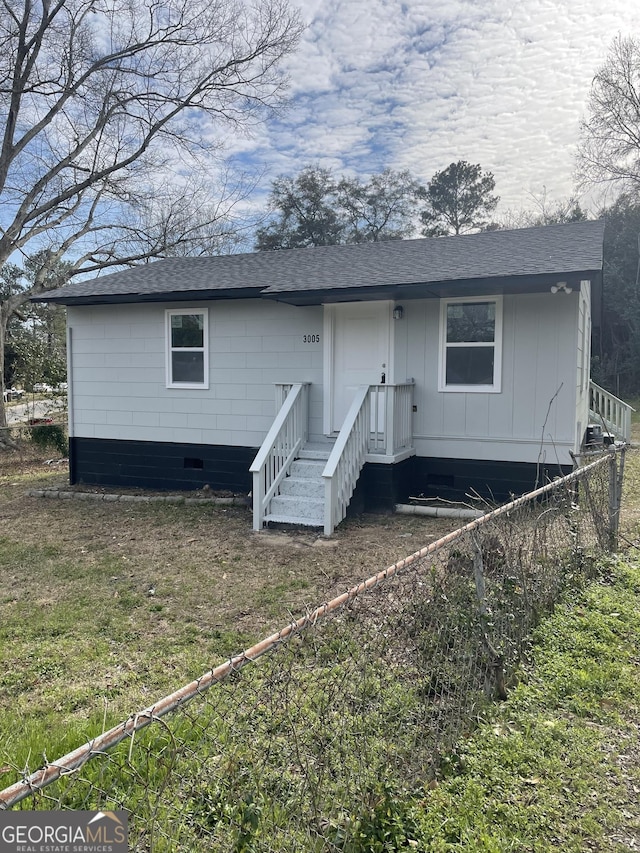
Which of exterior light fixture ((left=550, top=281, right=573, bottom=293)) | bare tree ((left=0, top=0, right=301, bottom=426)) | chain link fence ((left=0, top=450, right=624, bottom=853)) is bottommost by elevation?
chain link fence ((left=0, top=450, right=624, bottom=853))

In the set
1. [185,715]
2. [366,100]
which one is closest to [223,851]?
[185,715]

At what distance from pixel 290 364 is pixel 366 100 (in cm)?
1318

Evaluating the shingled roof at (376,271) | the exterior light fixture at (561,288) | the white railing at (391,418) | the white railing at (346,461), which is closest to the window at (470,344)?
the shingled roof at (376,271)

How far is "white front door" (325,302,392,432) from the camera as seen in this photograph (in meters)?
8.62

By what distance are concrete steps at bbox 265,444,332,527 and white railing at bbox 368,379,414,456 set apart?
0.78 meters

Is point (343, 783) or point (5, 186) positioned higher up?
point (5, 186)

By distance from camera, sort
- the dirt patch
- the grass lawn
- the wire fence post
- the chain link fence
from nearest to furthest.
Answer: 1. the chain link fence
2. the grass lawn
3. the dirt patch
4. the wire fence post

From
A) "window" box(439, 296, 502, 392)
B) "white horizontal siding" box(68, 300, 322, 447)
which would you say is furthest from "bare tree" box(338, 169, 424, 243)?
"window" box(439, 296, 502, 392)

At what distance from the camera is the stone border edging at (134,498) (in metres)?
8.60

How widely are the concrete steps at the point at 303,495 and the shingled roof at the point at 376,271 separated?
7.48 ft

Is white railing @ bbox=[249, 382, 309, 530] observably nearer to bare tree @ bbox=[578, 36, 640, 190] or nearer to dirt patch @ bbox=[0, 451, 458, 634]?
dirt patch @ bbox=[0, 451, 458, 634]

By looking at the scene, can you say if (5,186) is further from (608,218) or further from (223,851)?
(608,218)

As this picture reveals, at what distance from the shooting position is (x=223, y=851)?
2.00 meters

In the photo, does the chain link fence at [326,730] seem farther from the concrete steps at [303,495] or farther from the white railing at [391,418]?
the white railing at [391,418]
